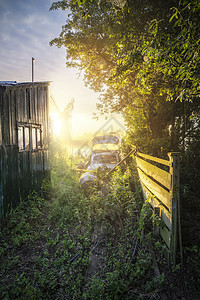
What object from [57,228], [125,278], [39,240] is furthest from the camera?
[57,228]

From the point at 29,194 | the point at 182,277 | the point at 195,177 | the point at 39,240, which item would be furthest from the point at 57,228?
the point at 195,177

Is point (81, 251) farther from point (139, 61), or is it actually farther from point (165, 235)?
point (139, 61)

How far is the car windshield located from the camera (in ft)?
30.1

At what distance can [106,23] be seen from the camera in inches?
215

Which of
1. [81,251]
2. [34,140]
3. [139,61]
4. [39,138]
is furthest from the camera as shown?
[39,138]

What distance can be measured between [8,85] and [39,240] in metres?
4.47

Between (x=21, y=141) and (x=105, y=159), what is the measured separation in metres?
4.71

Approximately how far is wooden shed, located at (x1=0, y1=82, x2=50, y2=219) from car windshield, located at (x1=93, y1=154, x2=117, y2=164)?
107 inches

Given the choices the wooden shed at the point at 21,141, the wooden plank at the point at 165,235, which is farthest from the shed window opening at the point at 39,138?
the wooden plank at the point at 165,235

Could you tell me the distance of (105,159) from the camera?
9414 mm

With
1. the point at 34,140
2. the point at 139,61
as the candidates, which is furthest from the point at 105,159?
the point at 139,61

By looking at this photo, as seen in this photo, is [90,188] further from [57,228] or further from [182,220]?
→ [182,220]

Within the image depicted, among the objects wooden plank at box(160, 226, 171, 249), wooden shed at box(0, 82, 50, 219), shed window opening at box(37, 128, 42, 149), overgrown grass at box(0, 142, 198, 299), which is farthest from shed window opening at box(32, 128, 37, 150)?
wooden plank at box(160, 226, 171, 249)

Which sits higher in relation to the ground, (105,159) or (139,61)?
(139,61)
